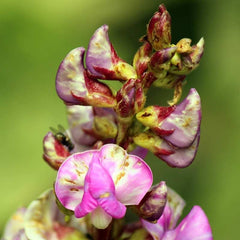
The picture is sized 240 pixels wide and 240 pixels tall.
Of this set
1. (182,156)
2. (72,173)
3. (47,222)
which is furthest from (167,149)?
(47,222)

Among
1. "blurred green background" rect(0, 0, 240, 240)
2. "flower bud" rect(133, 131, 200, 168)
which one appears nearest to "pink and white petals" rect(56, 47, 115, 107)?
"flower bud" rect(133, 131, 200, 168)

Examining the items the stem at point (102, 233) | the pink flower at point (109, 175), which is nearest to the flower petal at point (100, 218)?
Result: the pink flower at point (109, 175)

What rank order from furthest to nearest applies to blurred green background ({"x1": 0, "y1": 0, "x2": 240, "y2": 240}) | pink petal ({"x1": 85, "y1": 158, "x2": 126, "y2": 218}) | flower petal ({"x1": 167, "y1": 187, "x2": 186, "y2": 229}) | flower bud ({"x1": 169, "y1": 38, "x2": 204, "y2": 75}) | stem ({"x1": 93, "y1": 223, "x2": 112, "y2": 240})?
blurred green background ({"x1": 0, "y1": 0, "x2": 240, "y2": 240}) < flower petal ({"x1": 167, "y1": 187, "x2": 186, "y2": 229}) < stem ({"x1": 93, "y1": 223, "x2": 112, "y2": 240}) < flower bud ({"x1": 169, "y1": 38, "x2": 204, "y2": 75}) < pink petal ({"x1": 85, "y1": 158, "x2": 126, "y2": 218})

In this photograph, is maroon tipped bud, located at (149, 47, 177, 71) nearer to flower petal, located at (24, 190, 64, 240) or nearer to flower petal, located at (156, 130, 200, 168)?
flower petal, located at (156, 130, 200, 168)

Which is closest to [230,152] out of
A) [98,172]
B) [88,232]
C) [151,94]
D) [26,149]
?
[151,94]

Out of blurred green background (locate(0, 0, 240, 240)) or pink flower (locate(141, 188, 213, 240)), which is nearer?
pink flower (locate(141, 188, 213, 240))

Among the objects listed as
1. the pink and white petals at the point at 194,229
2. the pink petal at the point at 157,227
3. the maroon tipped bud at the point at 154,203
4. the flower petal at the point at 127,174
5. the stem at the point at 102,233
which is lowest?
the pink and white petals at the point at 194,229

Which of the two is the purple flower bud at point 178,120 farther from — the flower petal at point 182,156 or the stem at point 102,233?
the stem at point 102,233
